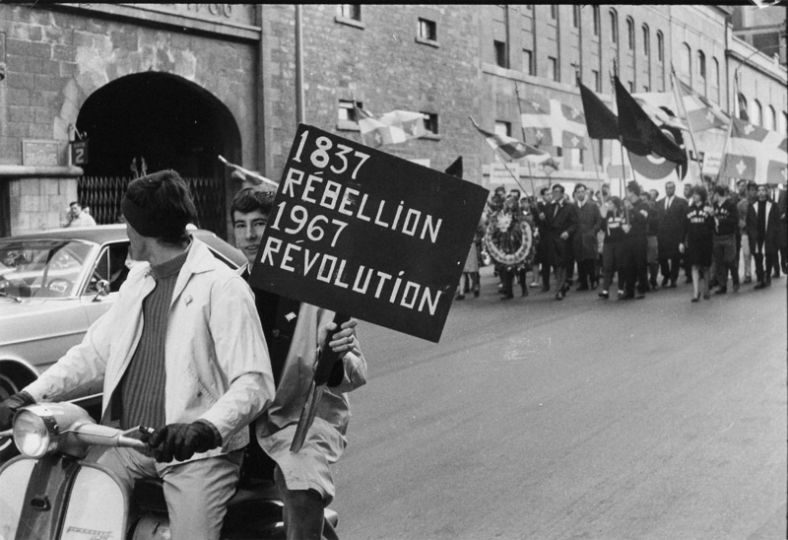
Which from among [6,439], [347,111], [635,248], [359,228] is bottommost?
[6,439]

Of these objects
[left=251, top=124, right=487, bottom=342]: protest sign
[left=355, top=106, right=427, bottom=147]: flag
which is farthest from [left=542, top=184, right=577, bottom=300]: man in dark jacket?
[left=251, top=124, right=487, bottom=342]: protest sign

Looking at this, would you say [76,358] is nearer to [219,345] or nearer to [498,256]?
[219,345]

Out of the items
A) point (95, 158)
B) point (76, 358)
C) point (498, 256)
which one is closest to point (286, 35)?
point (95, 158)

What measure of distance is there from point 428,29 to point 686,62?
20.8 meters

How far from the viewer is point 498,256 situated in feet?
59.2

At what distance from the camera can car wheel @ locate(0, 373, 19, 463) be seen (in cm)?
643

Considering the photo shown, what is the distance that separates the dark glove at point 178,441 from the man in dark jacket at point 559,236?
1526 cm

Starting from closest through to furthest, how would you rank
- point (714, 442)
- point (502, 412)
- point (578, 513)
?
point (578, 513)
point (714, 442)
point (502, 412)

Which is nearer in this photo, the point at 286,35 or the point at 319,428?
the point at 319,428

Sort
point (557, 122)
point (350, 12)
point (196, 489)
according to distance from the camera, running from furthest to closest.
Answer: point (350, 12)
point (557, 122)
point (196, 489)

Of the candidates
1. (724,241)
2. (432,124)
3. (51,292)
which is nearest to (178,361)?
(51,292)

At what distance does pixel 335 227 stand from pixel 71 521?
1.13 metres

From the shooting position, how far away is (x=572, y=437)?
6980 millimetres

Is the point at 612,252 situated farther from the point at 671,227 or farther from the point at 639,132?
the point at 639,132
